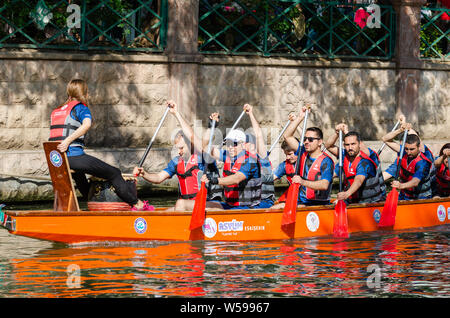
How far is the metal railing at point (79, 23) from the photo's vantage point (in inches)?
649

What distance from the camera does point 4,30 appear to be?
1755 centimetres

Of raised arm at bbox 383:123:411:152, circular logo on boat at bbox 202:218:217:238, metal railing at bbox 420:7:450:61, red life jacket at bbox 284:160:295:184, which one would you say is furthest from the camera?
metal railing at bbox 420:7:450:61

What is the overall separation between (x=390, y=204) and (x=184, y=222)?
300cm

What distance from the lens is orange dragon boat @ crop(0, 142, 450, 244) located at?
1125 centimetres

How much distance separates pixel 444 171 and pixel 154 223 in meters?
5.35

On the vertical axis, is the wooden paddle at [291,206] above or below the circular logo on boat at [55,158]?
below

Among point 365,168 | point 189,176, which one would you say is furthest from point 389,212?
point 189,176

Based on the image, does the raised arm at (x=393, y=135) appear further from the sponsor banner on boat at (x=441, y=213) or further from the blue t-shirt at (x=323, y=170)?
the blue t-shirt at (x=323, y=170)

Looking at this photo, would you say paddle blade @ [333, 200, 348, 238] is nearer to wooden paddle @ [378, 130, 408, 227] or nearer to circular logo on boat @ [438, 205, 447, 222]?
wooden paddle @ [378, 130, 408, 227]

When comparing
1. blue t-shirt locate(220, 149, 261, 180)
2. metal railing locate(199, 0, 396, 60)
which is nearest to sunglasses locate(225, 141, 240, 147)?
blue t-shirt locate(220, 149, 261, 180)

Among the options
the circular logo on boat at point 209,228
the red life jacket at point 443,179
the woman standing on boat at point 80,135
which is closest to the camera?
the woman standing on boat at point 80,135

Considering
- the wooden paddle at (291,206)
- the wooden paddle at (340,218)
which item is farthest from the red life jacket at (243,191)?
the wooden paddle at (340,218)

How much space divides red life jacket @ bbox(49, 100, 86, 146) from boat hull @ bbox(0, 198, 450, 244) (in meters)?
1.00
